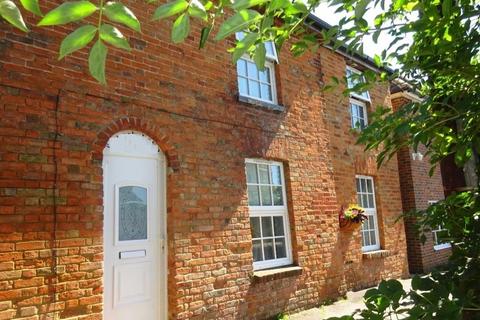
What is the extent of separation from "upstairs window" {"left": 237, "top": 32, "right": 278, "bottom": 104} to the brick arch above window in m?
2.04

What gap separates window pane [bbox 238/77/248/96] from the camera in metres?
7.36

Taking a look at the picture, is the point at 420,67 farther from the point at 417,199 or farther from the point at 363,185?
the point at 417,199

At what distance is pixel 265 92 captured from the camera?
786 cm

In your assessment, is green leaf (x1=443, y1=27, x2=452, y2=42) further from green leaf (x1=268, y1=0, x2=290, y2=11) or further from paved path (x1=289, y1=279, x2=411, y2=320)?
paved path (x1=289, y1=279, x2=411, y2=320)

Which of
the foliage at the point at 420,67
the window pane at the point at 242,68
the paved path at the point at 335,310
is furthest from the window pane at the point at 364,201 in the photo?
the foliage at the point at 420,67

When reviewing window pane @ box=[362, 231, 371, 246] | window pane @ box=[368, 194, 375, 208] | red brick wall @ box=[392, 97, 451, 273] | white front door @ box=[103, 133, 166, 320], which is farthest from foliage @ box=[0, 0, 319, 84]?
red brick wall @ box=[392, 97, 451, 273]

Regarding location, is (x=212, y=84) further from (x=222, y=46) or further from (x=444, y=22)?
(x=444, y=22)

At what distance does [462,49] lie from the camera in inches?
74.2

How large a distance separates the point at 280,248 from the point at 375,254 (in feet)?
10.2

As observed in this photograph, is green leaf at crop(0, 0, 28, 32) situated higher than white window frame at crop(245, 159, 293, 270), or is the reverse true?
green leaf at crop(0, 0, 28, 32)

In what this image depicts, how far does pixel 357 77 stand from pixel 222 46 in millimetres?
4848

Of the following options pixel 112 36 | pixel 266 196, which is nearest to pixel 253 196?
pixel 266 196

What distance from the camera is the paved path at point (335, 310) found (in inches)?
267

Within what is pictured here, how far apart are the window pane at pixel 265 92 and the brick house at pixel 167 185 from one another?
33mm
